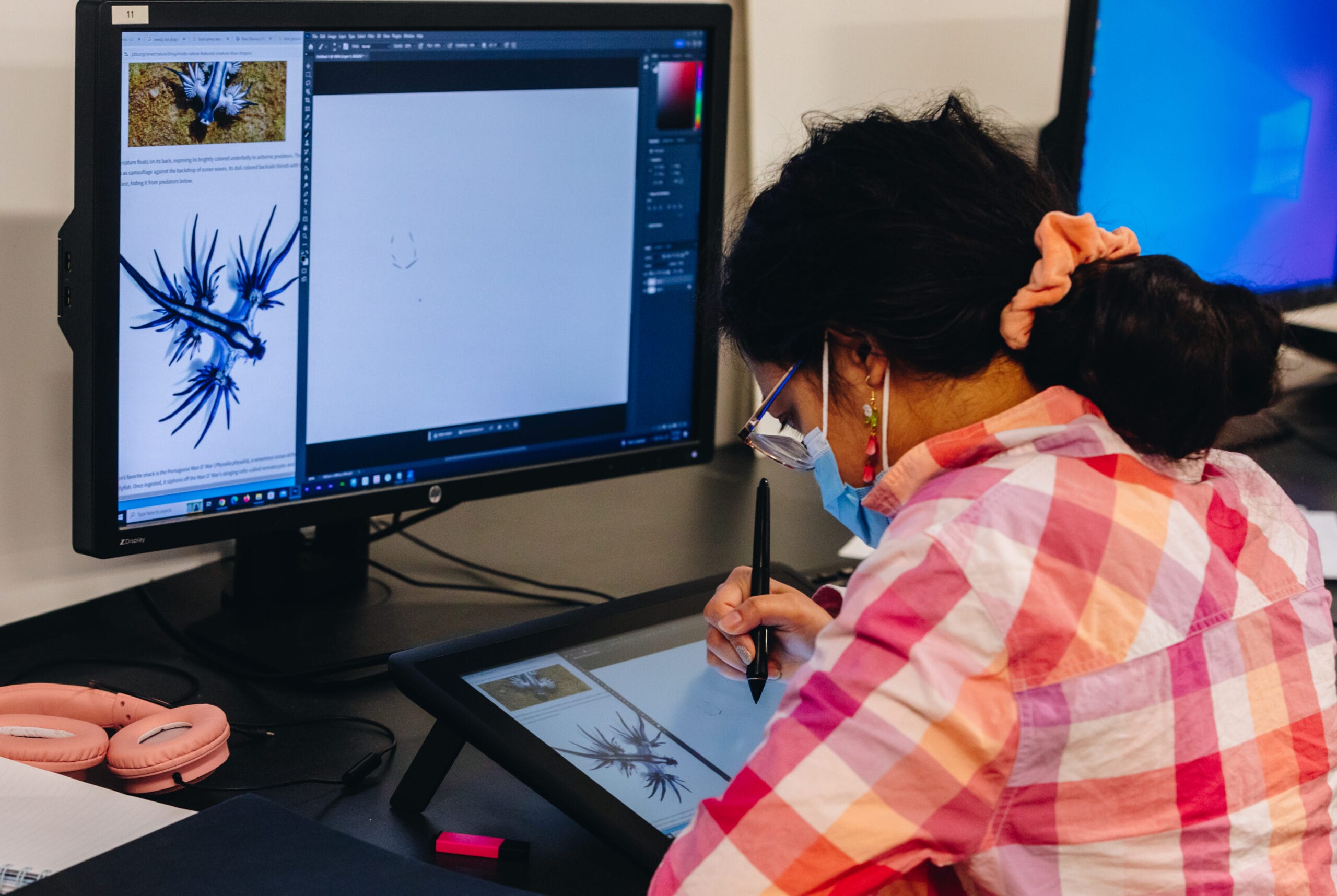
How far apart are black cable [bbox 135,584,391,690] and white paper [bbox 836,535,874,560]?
1.45 feet

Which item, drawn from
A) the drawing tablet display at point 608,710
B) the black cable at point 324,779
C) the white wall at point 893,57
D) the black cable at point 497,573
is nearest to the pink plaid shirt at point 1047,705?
the drawing tablet display at point 608,710

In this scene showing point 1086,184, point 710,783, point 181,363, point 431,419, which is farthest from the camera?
point 1086,184

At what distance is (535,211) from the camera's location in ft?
3.30

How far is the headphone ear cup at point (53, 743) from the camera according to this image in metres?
0.74

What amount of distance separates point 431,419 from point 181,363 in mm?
193

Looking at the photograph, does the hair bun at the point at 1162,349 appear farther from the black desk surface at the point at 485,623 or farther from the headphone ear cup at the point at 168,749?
the headphone ear cup at the point at 168,749

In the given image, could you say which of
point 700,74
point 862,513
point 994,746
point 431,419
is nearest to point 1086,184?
point 700,74

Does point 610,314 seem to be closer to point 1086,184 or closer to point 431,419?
point 431,419

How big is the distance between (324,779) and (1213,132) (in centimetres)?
123

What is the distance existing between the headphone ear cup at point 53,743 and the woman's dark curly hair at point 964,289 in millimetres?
454

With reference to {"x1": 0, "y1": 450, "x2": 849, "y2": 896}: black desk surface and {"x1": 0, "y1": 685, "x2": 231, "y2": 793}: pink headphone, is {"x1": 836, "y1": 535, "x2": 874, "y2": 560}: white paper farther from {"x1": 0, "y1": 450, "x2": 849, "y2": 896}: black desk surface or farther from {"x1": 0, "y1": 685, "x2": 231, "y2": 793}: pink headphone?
{"x1": 0, "y1": 685, "x2": 231, "y2": 793}: pink headphone

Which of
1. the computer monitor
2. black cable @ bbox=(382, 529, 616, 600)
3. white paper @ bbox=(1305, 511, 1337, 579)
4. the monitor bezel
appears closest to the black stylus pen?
the monitor bezel

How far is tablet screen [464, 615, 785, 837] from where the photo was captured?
72cm

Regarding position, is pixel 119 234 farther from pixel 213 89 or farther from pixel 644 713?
pixel 644 713
